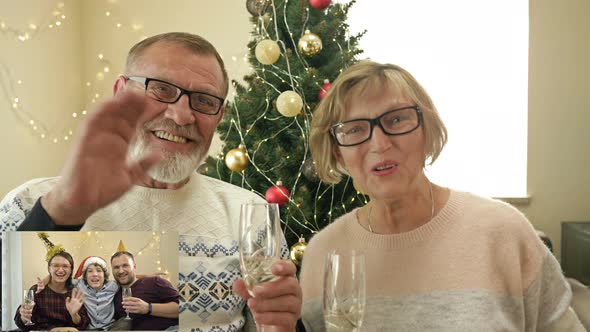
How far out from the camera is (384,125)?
4.61 feet

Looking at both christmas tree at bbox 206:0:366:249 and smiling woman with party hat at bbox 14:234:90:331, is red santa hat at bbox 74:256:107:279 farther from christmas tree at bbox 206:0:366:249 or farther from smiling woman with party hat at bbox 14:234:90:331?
christmas tree at bbox 206:0:366:249

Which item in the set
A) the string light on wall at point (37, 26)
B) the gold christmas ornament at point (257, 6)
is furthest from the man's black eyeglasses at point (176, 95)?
the string light on wall at point (37, 26)

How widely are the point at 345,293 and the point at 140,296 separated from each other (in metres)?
0.35

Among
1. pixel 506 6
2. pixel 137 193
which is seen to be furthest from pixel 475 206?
pixel 506 6

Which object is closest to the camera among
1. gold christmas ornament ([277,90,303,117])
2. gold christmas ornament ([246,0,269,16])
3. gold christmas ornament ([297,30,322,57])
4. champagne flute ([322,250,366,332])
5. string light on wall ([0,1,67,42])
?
champagne flute ([322,250,366,332])

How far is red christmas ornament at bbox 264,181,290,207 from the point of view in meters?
2.24

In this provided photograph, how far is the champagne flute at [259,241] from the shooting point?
1019 millimetres

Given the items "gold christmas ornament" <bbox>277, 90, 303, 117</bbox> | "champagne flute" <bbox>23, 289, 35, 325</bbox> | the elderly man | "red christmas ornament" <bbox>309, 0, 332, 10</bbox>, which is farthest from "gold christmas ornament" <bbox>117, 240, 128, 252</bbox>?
"red christmas ornament" <bbox>309, 0, 332, 10</bbox>

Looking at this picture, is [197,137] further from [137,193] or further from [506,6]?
[506,6]

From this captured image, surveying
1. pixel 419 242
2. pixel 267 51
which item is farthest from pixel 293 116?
pixel 419 242

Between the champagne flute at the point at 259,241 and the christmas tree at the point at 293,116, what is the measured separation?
1225 mm

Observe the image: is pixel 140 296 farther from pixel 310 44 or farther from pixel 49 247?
pixel 310 44

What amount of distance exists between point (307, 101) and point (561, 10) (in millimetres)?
2380

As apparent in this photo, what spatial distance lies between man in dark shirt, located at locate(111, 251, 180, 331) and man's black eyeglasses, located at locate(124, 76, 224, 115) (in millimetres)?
497
